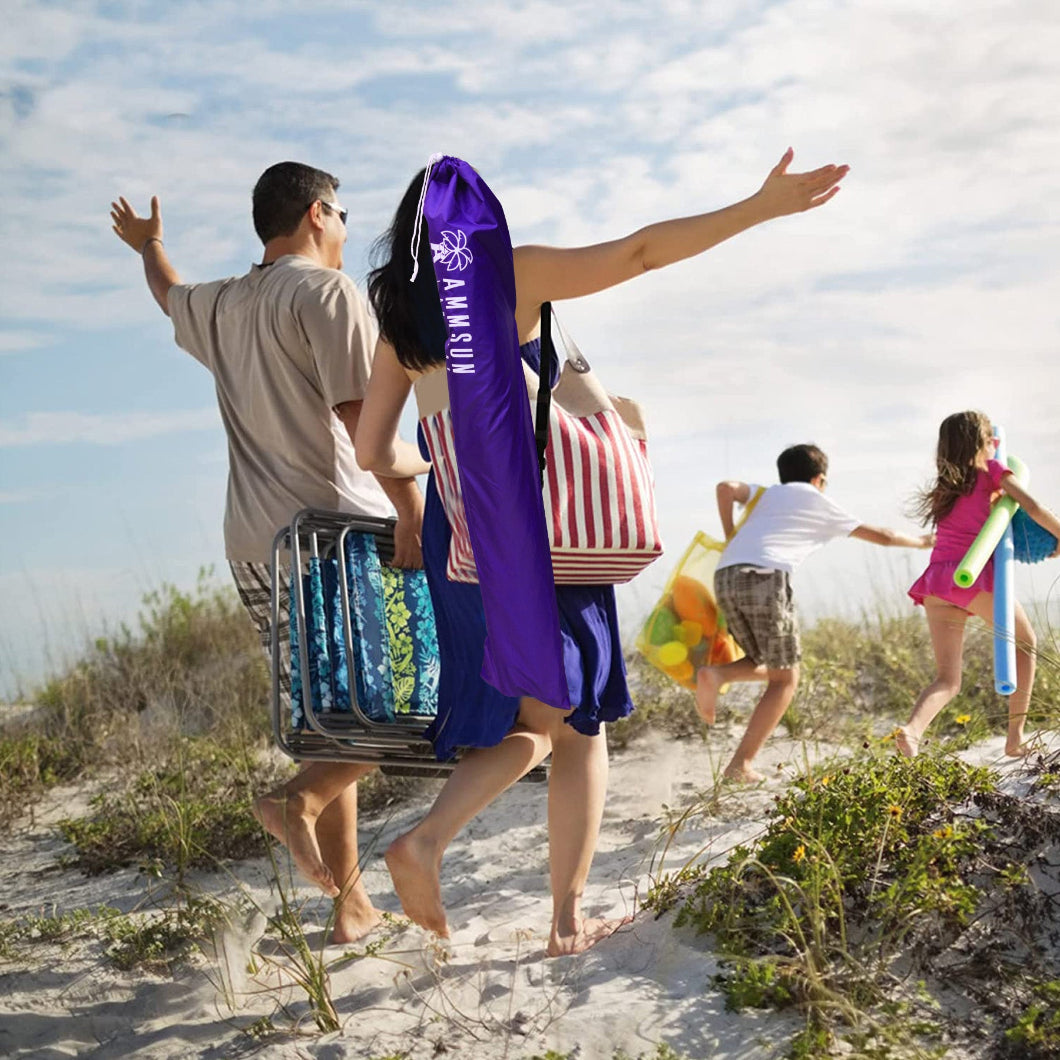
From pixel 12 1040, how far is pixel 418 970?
122 centimetres

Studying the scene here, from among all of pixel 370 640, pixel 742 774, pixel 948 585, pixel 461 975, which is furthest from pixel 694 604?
pixel 461 975

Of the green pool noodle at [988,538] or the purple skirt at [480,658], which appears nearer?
the purple skirt at [480,658]

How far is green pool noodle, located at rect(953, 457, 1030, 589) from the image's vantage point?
525cm

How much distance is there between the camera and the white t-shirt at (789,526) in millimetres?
5984

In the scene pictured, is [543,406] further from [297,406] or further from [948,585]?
[948,585]

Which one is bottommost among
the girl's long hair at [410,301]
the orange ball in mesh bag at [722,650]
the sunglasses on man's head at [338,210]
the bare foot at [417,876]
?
the bare foot at [417,876]

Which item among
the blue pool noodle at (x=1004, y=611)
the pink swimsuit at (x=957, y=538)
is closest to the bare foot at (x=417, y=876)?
the blue pool noodle at (x=1004, y=611)

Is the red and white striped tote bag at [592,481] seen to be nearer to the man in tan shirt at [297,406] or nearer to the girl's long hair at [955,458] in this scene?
the man in tan shirt at [297,406]

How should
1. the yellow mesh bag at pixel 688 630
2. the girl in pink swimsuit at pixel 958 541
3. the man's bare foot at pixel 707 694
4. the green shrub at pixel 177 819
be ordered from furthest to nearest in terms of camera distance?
the yellow mesh bag at pixel 688 630 < the man's bare foot at pixel 707 694 < the girl in pink swimsuit at pixel 958 541 < the green shrub at pixel 177 819

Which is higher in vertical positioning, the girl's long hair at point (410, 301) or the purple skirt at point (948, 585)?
the girl's long hair at point (410, 301)

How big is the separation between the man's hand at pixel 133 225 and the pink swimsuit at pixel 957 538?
3688mm

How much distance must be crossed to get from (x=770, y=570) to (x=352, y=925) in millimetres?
2753

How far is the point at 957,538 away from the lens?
573 centimetres

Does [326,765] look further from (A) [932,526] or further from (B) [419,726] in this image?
(A) [932,526]
